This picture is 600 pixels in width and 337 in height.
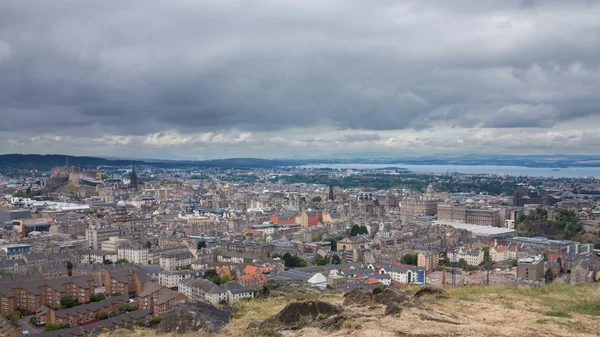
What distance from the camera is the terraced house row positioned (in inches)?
1277

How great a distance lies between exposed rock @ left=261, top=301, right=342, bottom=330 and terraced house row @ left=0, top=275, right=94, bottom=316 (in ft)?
91.2

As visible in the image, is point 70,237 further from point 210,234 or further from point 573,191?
point 573,191

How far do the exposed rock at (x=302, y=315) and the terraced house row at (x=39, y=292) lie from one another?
27784 mm

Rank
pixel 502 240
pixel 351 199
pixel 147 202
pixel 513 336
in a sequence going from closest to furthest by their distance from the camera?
1. pixel 513 336
2. pixel 502 240
3. pixel 147 202
4. pixel 351 199

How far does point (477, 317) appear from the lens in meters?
9.52

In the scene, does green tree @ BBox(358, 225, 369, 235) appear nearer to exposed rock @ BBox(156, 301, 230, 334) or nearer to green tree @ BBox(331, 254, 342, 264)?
green tree @ BBox(331, 254, 342, 264)

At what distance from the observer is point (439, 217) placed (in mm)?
84688

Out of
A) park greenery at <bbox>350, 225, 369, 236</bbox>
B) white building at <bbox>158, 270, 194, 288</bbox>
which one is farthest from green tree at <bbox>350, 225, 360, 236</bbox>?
white building at <bbox>158, 270, 194, 288</bbox>

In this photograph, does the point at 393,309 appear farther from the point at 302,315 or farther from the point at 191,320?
the point at 191,320

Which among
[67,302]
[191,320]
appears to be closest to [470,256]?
[67,302]

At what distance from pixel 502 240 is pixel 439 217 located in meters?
24.9

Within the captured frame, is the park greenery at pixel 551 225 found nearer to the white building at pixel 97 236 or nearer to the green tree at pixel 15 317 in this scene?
the white building at pixel 97 236

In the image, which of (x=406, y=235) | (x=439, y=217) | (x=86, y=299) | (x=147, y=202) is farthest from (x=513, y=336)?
(x=147, y=202)

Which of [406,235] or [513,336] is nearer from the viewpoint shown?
[513,336]
